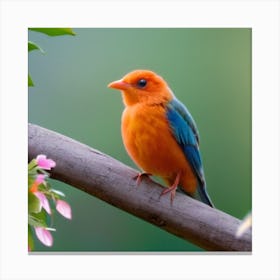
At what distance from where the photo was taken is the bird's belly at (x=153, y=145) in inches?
79.3

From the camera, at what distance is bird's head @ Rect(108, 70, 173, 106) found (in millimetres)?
2080

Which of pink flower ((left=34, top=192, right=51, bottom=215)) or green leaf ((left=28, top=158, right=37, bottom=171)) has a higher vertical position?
A: green leaf ((left=28, top=158, right=37, bottom=171))

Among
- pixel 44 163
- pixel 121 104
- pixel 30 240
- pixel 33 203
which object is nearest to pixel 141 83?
pixel 121 104

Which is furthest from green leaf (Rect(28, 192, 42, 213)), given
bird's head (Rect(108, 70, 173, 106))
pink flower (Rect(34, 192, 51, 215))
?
bird's head (Rect(108, 70, 173, 106))

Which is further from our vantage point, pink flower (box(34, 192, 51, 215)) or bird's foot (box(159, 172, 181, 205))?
bird's foot (box(159, 172, 181, 205))

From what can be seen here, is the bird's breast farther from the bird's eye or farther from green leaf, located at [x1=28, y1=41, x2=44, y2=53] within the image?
green leaf, located at [x1=28, y1=41, x2=44, y2=53]

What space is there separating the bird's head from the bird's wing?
5 centimetres

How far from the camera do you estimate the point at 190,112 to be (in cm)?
210

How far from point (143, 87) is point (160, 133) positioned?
8.0 inches
